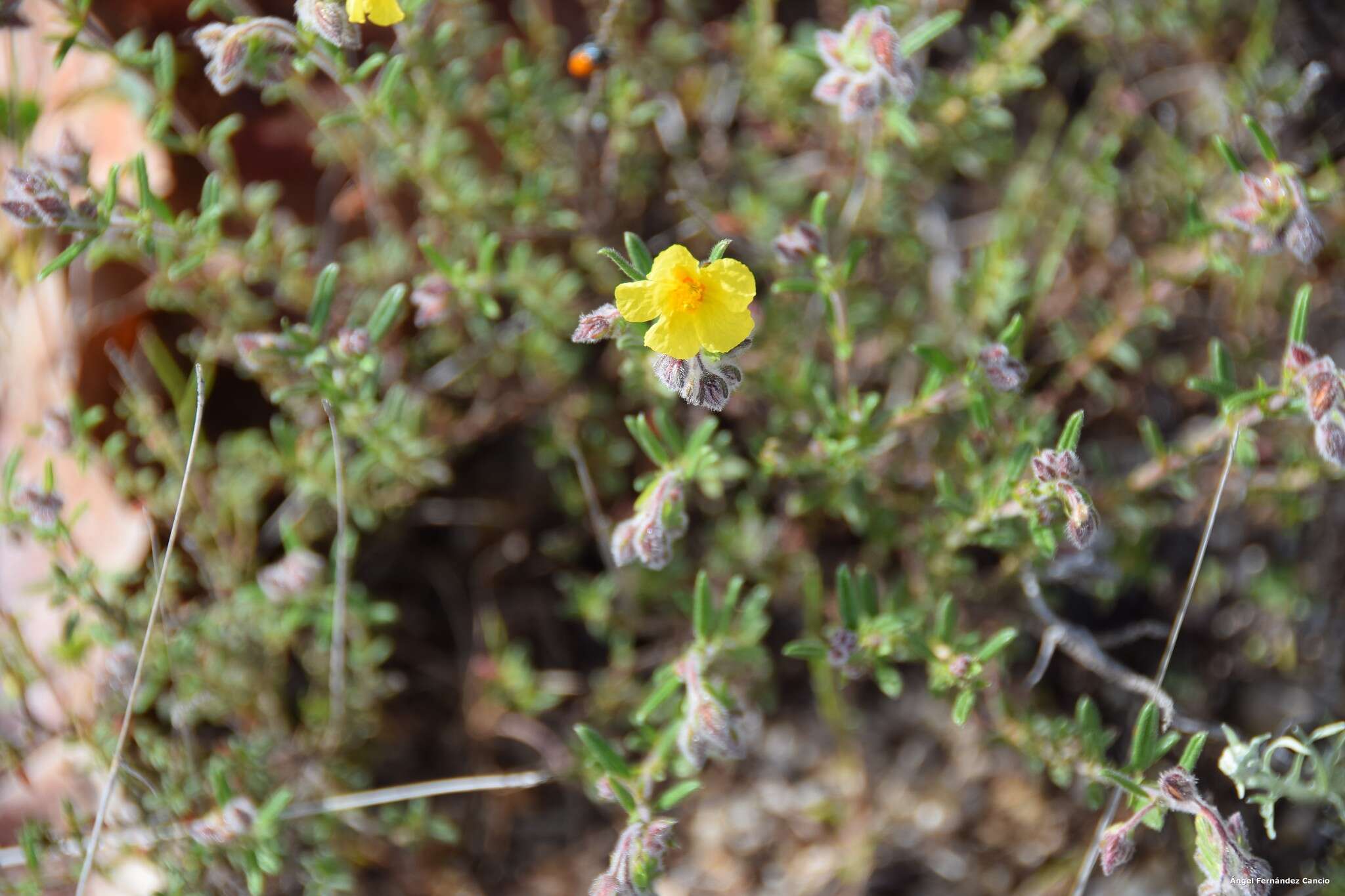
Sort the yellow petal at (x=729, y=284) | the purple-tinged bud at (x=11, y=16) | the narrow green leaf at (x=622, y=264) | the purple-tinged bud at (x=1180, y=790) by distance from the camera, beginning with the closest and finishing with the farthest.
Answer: the narrow green leaf at (x=622, y=264) < the yellow petal at (x=729, y=284) < the purple-tinged bud at (x=1180, y=790) < the purple-tinged bud at (x=11, y=16)

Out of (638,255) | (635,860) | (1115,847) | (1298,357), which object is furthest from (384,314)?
(1298,357)

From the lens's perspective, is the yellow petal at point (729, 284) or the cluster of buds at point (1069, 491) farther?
the cluster of buds at point (1069, 491)

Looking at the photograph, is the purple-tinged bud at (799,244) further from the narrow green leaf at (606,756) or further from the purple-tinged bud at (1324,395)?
the narrow green leaf at (606,756)

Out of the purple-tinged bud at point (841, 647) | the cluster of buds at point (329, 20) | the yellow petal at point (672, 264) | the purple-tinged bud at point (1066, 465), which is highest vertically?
the cluster of buds at point (329, 20)

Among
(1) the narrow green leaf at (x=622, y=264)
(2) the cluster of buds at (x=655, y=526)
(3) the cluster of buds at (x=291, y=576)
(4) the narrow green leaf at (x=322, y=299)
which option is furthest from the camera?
(3) the cluster of buds at (x=291, y=576)

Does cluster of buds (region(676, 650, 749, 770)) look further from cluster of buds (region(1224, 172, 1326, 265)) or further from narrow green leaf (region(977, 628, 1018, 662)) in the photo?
cluster of buds (region(1224, 172, 1326, 265))

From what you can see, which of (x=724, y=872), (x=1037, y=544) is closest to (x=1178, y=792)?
(x=1037, y=544)

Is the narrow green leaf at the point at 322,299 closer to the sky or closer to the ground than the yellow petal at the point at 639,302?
closer to the ground

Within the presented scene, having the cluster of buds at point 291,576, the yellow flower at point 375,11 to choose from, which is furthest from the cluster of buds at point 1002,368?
the cluster of buds at point 291,576
